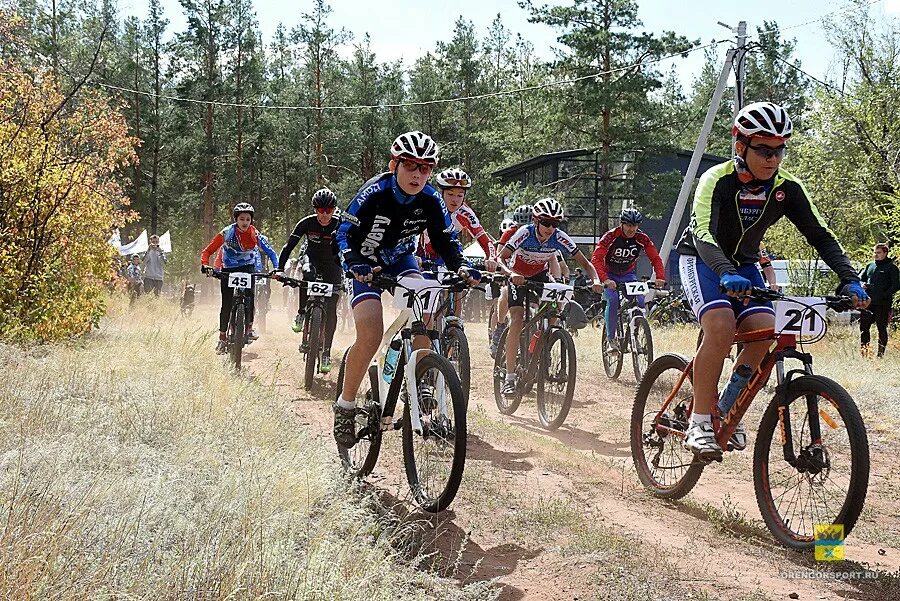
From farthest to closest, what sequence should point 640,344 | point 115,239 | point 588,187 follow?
point 588,187 → point 115,239 → point 640,344

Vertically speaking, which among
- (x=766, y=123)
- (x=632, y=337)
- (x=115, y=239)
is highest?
(x=766, y=123)

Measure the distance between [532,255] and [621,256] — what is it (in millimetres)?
1758

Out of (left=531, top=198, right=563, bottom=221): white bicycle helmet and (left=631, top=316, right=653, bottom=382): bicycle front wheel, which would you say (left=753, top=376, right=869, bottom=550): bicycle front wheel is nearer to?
(left=531, top=198, right=563, bottom=221): white bicycle helmet

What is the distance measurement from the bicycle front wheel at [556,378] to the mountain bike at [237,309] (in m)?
3.93

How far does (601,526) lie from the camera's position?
4777 mm

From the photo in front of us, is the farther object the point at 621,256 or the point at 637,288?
the point at 621,256

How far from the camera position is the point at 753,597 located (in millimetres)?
3719

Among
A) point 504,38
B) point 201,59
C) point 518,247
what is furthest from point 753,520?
point 504,38

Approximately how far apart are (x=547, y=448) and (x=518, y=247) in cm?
293

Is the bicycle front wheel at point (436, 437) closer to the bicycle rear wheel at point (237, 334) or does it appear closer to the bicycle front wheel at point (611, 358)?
the bicycle rear wheel at point (237, 334)

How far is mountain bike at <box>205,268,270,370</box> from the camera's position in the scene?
10.4 m

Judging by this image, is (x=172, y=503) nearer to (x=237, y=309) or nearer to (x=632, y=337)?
(x=237, y=309)

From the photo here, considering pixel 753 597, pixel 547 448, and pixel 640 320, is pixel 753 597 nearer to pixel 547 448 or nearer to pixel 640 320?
pixel 547 448

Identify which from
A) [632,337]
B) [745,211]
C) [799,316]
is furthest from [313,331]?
[799,316]
